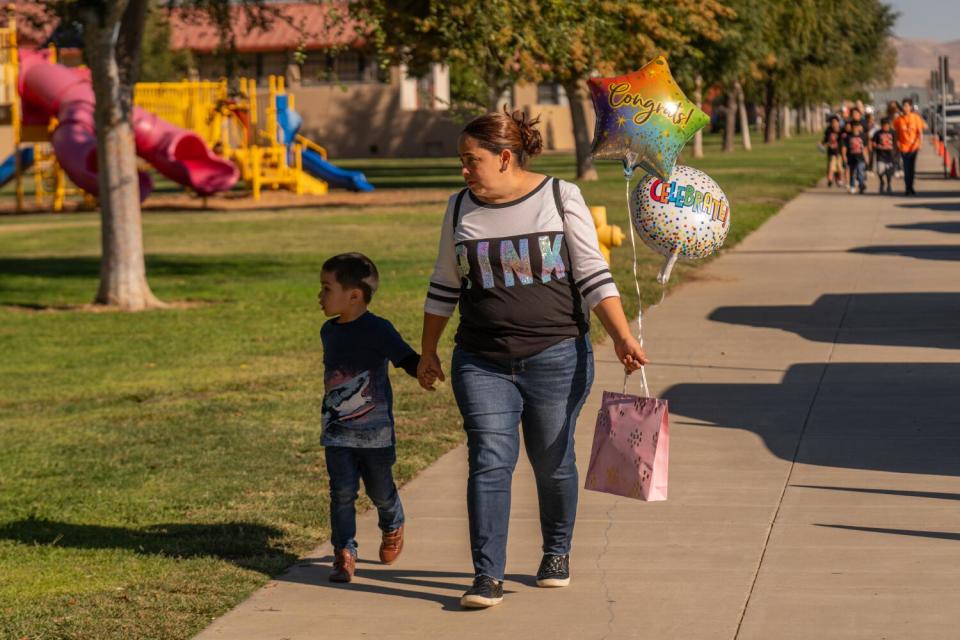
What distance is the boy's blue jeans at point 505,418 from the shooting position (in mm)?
5684

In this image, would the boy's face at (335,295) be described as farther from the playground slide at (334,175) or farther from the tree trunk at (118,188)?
the playground slide at (334,175)

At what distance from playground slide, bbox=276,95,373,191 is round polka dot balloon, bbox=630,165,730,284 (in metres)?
31.3

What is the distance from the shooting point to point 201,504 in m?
7.77

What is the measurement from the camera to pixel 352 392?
616 cm

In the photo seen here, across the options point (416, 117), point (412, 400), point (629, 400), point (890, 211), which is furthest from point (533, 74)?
point (416, 117)

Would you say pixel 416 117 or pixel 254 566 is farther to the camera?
pixel 416 117

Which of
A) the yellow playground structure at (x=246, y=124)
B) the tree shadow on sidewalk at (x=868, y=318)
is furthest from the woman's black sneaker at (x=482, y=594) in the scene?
the yellow playground structure at (x=246, y=124)

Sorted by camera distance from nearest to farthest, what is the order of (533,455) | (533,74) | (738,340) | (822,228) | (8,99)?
(533,455)
(738,340)
(822,228)
(533,74)
(8,99)

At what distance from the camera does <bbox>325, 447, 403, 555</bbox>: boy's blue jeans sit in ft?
20.3

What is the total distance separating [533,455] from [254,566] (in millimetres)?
1374

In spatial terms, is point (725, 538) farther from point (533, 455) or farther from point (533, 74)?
point (533, 74)

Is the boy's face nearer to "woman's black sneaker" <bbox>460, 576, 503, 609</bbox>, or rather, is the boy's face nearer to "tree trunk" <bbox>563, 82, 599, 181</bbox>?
"woman's black sneaker" <bbox>460, 576, 503, 609</bbox>

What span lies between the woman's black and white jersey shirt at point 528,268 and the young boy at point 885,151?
26719 millimetres

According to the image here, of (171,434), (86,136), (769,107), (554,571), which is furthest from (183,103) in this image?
(769,107)
